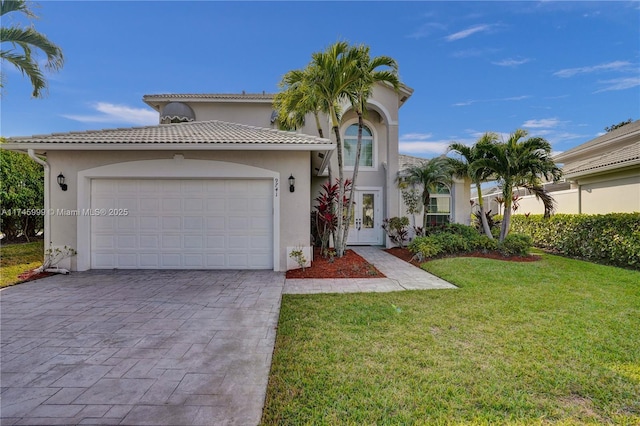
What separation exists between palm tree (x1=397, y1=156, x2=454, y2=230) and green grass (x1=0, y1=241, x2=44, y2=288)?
14.7m

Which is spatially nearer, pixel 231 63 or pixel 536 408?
pixel 536 408

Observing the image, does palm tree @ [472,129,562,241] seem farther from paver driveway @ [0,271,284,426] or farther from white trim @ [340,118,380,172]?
paver driveway @ [0,271,284,426]

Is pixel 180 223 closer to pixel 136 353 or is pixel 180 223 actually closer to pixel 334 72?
pixel 136 353

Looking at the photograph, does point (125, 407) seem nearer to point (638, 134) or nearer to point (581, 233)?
point (581, 233)

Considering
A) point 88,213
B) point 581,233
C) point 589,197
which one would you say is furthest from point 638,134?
point 88,213

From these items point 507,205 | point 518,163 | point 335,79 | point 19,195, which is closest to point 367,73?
point 335,79

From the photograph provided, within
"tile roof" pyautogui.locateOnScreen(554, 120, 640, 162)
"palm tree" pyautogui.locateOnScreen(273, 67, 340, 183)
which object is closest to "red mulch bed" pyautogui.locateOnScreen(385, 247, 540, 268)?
"palm tree" pyautogui.locateOnScreen(273, 67, 340, 183)

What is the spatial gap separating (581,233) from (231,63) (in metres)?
18.3

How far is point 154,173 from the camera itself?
864 centimetres

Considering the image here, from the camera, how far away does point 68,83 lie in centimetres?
1105

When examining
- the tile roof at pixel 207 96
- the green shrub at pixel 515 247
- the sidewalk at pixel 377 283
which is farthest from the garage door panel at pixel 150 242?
the green shrub at pixel 515 247

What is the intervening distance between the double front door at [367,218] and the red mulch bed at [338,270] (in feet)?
15.4

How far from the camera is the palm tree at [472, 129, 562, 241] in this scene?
1099 centimetres

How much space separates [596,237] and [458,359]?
11714mm
